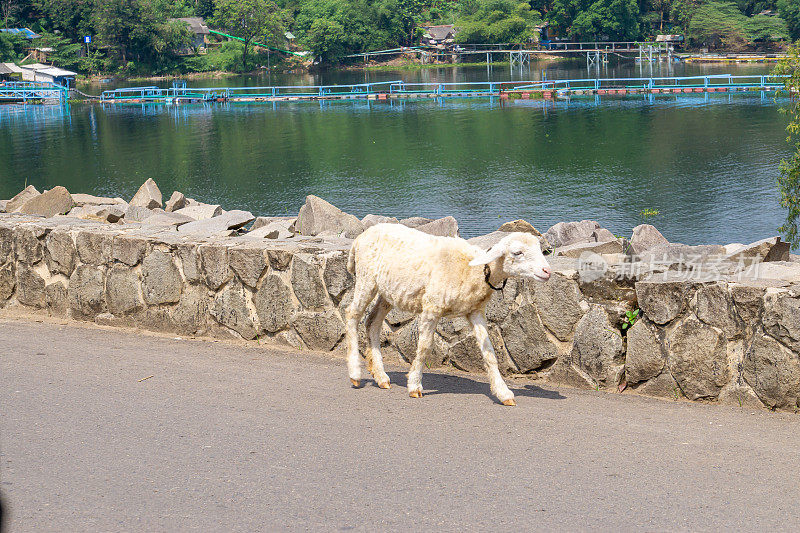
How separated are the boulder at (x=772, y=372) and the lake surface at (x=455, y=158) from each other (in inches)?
653

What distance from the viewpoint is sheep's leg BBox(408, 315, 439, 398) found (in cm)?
698

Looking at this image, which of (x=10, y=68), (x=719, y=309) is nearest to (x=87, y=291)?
(x=719, y=309)

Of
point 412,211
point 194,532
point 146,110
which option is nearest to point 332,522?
point 194,532

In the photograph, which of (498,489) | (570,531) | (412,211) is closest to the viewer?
(570,531)

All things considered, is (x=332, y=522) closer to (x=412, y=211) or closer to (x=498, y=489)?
(x=498, y=489)

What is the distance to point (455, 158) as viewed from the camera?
40.4m

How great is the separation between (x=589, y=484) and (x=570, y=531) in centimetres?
64

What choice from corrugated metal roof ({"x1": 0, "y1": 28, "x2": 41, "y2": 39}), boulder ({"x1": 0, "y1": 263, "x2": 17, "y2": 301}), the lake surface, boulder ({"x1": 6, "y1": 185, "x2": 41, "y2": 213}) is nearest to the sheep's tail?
boulder ({"x1": 0, "y1": 263, "x2": 17, "y2": 301})

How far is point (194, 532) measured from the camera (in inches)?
199

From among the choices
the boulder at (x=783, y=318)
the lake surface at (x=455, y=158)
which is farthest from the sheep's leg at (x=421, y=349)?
the lake surface at (x=455, y=158)

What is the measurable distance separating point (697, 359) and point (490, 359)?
1684mm

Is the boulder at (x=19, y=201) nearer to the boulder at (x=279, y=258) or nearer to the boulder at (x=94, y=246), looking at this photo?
the boulder at (x=94, y=246)

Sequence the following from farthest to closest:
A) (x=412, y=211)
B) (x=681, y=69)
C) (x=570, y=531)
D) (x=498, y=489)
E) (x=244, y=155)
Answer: (x=681, y=69), (x=244, y=155), (x=412, y=211), (x=498, y=489), (x=570, y=531)

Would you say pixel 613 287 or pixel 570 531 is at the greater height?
pixel 613 287
